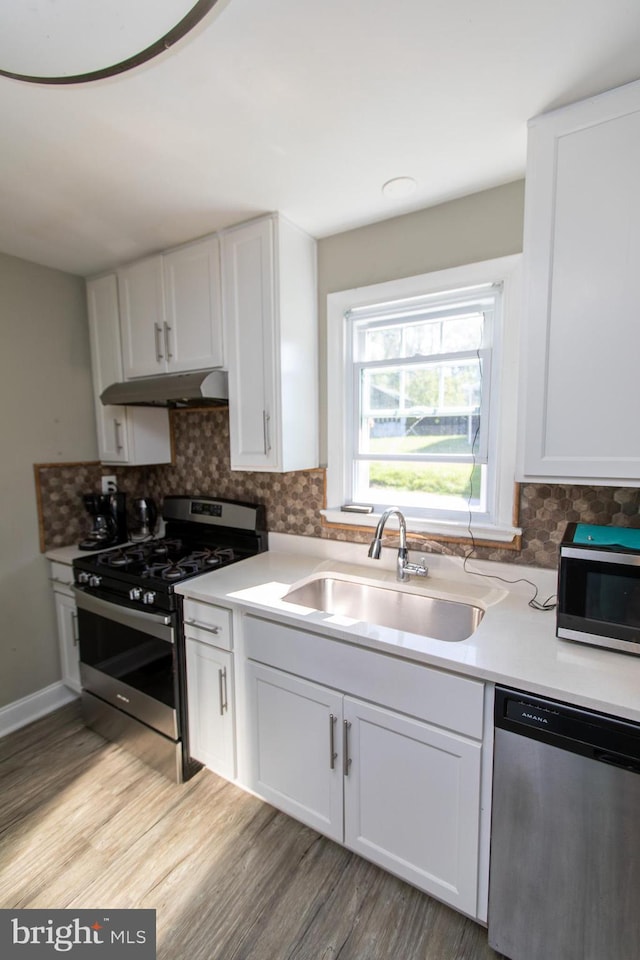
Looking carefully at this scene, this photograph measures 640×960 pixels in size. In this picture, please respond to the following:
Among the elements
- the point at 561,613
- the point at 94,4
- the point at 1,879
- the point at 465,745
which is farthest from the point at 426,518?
the point at 1,879

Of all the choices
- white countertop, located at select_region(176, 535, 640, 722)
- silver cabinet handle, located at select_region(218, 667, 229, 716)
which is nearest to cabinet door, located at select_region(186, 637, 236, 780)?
silver cabinet handle, located at select_region(218, 667, 229, 716)

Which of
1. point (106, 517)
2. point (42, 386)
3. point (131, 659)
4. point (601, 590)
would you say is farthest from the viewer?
point (106, 517)

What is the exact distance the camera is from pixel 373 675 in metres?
1.32

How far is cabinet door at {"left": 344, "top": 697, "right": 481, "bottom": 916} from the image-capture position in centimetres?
120

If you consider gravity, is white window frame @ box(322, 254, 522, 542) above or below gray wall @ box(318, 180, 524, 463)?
below

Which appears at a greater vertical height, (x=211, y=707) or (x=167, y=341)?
(x=167, y=341)

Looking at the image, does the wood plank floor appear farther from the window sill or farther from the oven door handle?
the window sill

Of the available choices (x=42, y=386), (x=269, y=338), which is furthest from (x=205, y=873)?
(x=42, y=386)

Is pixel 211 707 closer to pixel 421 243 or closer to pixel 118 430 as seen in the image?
pixel 118 430

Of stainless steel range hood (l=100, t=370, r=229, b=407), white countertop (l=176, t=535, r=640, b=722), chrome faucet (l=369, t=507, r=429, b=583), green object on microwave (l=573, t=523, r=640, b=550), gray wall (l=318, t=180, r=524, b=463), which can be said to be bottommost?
white countertop (l=176, t=535, r=640, b=722)

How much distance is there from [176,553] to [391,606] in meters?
1.18

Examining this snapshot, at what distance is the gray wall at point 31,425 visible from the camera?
2184 mm

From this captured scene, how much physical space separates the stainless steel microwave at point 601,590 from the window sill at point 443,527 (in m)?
0.37

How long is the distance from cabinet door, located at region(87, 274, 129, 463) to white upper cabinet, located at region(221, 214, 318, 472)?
0.82 meters
